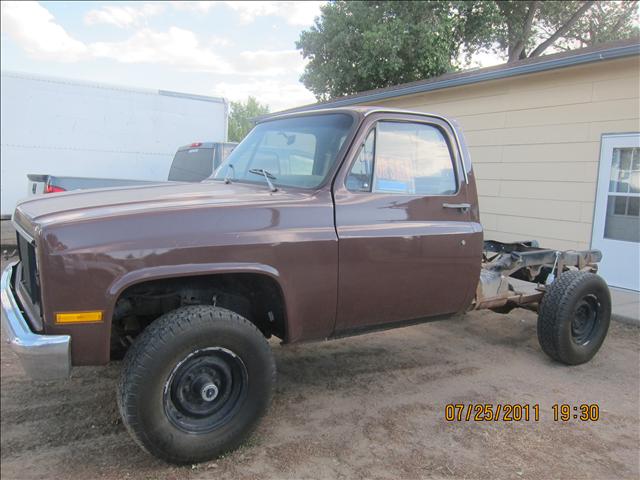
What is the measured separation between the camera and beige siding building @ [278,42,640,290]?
6910mm

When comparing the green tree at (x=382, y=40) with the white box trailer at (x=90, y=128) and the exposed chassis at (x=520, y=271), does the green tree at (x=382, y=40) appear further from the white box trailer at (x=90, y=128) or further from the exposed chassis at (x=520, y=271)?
→ the exposed chassis at (x=520, y=271)

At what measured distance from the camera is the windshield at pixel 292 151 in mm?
3369

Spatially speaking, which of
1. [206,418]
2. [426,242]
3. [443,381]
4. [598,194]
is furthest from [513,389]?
[598,194]

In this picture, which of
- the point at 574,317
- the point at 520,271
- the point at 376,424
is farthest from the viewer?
the point at 520,271

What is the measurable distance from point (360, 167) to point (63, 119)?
28.9 ft

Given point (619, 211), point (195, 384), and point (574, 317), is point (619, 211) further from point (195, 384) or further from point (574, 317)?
point (195, 384)

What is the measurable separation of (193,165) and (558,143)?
231 inches

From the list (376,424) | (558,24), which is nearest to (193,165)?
(376,424)

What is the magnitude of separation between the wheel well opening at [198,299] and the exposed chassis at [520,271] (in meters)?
1.83

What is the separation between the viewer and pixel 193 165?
858cm

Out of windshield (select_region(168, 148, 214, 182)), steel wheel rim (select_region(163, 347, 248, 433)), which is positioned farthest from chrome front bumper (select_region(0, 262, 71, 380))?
windshield (select_region(168, 148, 214, 182))

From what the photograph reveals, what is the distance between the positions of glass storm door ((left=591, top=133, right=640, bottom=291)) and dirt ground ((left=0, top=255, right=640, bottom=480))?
255 cm

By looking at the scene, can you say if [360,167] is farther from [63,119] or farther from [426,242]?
[63,119]

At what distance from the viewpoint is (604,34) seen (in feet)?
66.7
